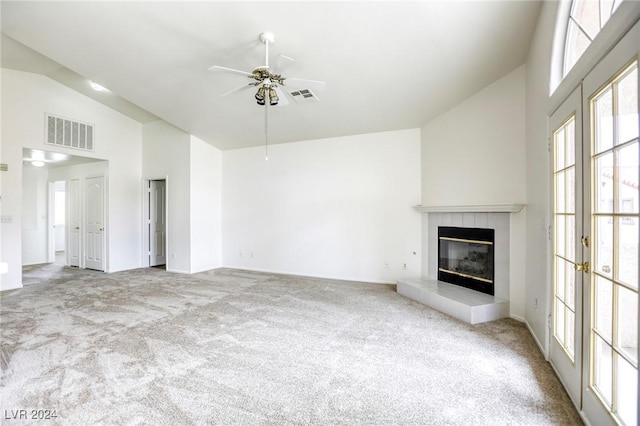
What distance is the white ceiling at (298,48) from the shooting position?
2844 mm

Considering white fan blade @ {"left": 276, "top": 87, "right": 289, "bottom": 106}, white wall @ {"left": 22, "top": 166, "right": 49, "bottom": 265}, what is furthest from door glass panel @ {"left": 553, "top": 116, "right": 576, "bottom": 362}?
white wall @ {"left": 22, "top": 166, "right": 49, "bottom": 265}

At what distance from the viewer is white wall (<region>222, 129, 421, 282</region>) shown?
507 centimetres

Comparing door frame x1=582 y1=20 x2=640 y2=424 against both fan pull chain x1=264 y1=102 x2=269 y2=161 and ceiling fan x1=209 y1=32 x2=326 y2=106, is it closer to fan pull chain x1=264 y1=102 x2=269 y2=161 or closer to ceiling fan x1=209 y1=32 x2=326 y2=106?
ceiling fan x1=209 y1=32 x2=326 y2=106

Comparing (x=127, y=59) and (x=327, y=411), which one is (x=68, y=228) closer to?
(x=127, y=59)

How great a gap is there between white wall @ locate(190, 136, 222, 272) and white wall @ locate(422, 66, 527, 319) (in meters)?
4.73

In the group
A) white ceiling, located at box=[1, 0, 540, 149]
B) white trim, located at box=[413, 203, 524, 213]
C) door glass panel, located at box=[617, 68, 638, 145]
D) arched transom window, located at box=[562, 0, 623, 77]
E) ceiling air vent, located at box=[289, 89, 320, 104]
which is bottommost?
white trim, located at box=[413, 203, 524, 213]

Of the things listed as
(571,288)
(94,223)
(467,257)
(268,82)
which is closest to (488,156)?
(467,257)

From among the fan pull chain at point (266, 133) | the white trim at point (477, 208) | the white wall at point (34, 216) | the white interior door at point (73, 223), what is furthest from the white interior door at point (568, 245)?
the white wall at point (34, 216)

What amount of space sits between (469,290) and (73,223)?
861cm

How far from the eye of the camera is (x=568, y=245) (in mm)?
2152

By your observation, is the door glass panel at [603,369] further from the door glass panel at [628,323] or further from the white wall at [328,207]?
the white wall at [328,207]

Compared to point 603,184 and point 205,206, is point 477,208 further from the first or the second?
point 205,206

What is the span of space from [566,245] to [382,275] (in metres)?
3.26

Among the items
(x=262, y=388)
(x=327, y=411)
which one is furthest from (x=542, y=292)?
(x=262, y=388)
